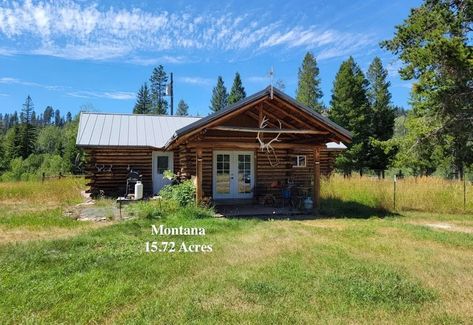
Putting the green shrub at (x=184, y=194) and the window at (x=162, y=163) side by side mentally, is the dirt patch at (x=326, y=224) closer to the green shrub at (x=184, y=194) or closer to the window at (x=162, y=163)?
the green shrub at (x=184, y=194)

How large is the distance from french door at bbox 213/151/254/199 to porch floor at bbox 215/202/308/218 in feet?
2.80

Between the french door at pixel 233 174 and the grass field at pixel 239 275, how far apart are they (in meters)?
4.98

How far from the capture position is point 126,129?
18.6 m

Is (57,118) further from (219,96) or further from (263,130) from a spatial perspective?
(263,130)

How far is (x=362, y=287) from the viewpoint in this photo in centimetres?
497

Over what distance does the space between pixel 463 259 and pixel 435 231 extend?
2.84 meters

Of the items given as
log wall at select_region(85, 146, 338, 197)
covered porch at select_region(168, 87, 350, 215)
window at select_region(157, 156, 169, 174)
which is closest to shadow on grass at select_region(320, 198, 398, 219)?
covered porch at select_region(168, 87, 350, 215)

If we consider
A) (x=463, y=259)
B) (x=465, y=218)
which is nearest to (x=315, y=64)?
(x=465, y=218)

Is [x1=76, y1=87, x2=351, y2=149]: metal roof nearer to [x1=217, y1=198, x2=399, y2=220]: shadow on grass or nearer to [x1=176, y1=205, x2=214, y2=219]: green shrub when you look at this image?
[x1=176, y1=205, x2=214, y2=219]: green shrub

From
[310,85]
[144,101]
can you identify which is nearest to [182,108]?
[144,101]

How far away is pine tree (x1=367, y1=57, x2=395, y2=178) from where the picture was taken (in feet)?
109

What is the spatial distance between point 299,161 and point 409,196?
17.0ft

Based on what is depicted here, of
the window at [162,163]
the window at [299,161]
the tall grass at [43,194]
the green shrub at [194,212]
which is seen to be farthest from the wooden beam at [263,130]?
the tall grass at [43,194]

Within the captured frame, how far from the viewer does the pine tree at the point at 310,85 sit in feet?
130
